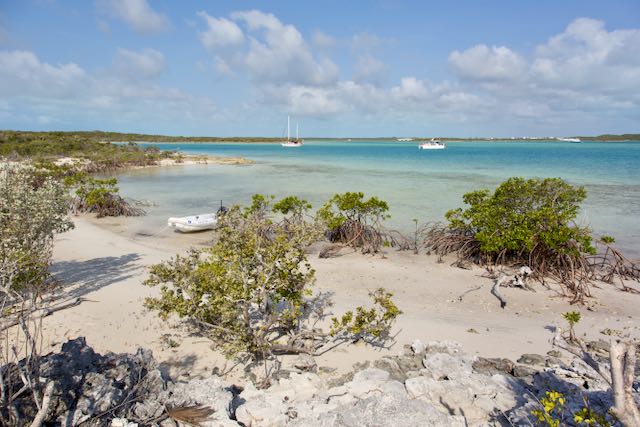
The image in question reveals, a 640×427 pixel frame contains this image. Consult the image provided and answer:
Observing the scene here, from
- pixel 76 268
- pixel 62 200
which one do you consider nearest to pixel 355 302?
pixel 62 200

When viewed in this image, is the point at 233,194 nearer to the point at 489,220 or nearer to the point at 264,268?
the point at 489,220

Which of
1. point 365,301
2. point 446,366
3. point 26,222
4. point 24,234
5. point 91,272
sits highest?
point 26,222

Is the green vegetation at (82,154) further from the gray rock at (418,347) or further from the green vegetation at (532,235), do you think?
the gray rock at (418,347)

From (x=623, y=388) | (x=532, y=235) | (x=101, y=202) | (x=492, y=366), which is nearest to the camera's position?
(x=623, y=388)

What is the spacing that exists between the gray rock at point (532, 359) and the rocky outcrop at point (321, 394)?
0.36 m

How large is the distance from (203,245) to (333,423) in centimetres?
1111

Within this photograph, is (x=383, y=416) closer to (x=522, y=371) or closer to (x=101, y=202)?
(x=522, y=371)

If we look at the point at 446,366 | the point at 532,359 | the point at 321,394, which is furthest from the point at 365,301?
the point at 321,394

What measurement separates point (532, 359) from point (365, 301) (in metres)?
3.76

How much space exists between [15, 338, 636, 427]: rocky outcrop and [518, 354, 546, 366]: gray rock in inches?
14.0

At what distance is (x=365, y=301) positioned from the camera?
370 inches

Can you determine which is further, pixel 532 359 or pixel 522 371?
pixel 532 359

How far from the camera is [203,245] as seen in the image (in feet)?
48.3

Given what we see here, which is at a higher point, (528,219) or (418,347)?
(528,219)
